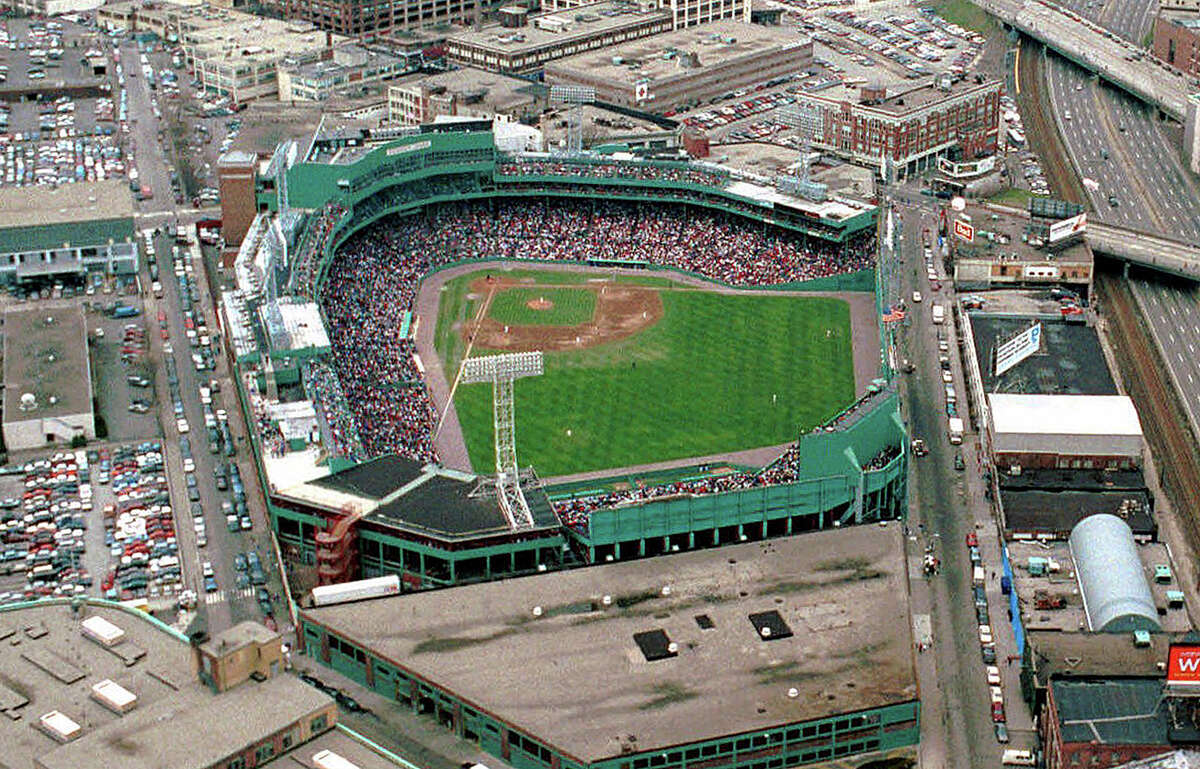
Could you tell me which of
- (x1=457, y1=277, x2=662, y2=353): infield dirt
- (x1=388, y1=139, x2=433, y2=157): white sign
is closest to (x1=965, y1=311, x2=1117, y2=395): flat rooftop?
(x1=457, y1=277, x2=662, y2=353): infield dirt

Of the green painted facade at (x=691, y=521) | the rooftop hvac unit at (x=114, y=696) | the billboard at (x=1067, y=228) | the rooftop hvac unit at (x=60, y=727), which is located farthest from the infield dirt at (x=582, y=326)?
the rooftop hvac unit at (x=60, y=727)

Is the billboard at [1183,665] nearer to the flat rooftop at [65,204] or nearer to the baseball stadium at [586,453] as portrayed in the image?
the baseball stadium at [586,453]

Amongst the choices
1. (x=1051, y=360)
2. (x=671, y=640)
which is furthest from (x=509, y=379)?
(x=1051, y=360)

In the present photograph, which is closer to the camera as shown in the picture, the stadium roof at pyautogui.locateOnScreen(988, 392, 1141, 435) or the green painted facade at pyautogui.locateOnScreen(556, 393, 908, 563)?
the green painted facade at pyautogui.locateOnScreen(556, 393, 908, 563)

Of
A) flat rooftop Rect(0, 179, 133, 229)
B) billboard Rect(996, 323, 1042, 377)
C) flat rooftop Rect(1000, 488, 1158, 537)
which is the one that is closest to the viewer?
flat rooftop Rect(1000, 488, 1158, 537)

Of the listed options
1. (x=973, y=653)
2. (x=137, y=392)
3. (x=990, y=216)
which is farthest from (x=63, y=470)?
(x=990, y=216)

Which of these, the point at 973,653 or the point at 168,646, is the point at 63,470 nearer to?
the point at 168,646

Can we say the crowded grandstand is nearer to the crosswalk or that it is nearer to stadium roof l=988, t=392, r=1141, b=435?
the crosswalk
